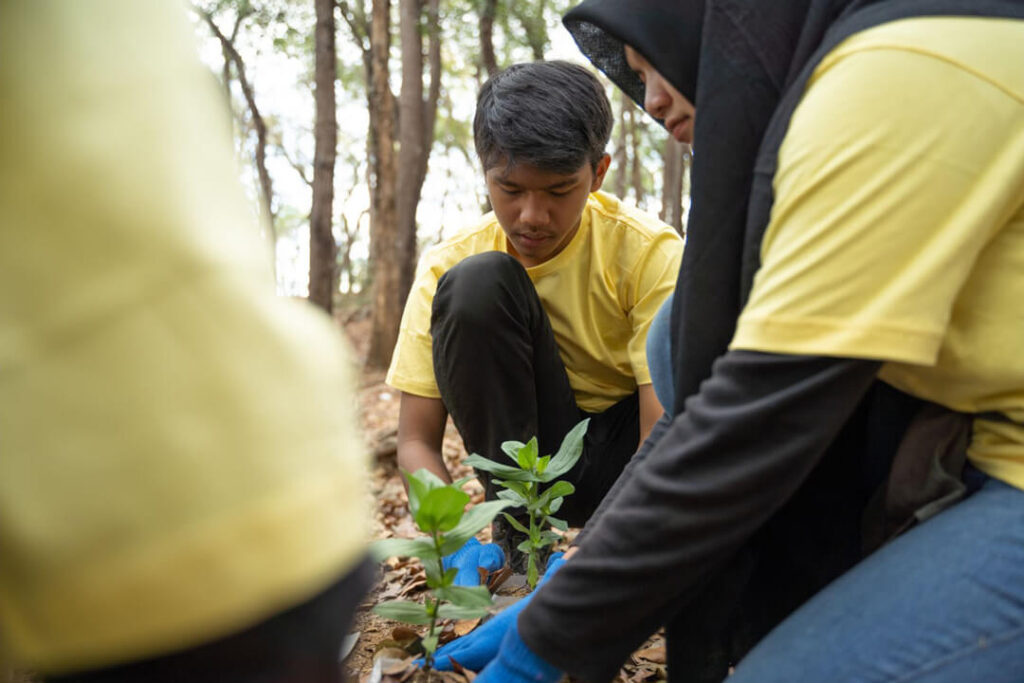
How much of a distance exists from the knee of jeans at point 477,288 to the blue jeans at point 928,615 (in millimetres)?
1235

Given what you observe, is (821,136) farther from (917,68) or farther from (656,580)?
(656,580)

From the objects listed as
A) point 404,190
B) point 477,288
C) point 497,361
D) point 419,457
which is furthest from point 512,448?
point 404,190

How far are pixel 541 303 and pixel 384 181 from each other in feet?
22.2

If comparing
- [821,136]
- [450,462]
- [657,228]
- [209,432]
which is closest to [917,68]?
[821,136]

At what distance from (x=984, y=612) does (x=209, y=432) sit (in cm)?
105

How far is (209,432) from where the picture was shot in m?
0.69

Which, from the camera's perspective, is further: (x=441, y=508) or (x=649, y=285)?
(x=649, y=285)

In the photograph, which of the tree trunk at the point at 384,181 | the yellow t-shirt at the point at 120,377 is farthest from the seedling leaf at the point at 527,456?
the tree trunk at the point at 384,181

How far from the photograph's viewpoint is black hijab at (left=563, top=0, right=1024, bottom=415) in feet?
4.04

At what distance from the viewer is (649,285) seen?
2545 mm

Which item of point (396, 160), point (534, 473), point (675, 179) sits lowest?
point (675, 179)

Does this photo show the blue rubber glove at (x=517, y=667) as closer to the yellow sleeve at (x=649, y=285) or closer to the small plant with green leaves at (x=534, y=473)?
the small plant with green leaves at (x=534, y=473)

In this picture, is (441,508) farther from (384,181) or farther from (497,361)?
(384,181)

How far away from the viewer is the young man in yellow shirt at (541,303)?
2303mm
